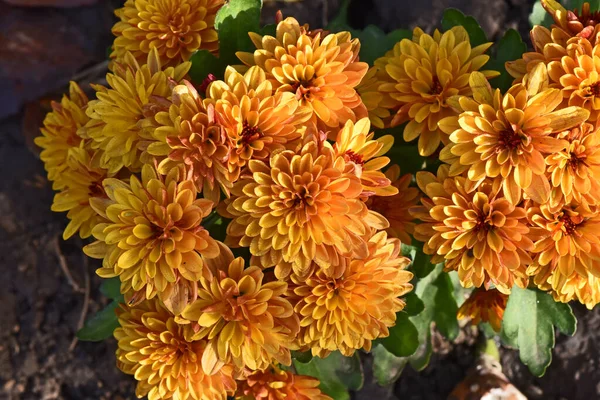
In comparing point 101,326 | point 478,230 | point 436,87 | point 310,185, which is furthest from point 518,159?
point 101,326

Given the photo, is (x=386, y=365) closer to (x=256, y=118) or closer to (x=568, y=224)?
(x=568, y=224)

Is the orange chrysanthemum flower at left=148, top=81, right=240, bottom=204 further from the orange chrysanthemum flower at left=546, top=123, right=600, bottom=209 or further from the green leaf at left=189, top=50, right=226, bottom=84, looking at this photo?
the orange chrysanthemum flower at left=546, top=123, right=600, bottom=209

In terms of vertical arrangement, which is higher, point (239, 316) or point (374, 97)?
point (374, 97)

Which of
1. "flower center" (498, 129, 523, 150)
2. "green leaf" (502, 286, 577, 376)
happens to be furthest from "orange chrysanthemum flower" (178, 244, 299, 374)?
"green leaf" (502, 286, 577, 376)

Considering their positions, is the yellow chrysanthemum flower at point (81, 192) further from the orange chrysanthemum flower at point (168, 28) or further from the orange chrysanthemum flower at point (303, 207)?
the orange chrysanthemum flower at point (303, 207)

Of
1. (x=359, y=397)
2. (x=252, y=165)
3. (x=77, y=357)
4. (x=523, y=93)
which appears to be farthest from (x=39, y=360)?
(x=523, y=93)

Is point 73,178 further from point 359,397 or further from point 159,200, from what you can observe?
point 359,397

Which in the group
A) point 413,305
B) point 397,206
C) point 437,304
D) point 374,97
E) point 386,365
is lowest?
point 386,365
